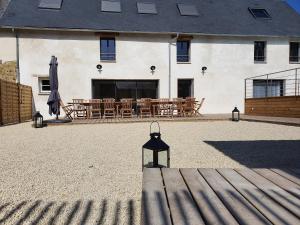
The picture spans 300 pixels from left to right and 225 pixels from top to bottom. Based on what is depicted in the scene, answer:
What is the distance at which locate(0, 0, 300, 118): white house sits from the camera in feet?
49.3

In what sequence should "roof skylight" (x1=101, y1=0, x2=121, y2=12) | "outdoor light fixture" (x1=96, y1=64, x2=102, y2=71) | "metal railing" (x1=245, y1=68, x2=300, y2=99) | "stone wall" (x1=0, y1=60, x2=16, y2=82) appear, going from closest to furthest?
"stone wall" (x1=0, y1=60, x2=16, y2=82), "outdoor light fixture" (x1=96, y1=64, x2=102, y2=71), "roof skylight" (x1=101, y1=0, x2=121, y2=12), "metal railing" (x1=245, y1=68, x2=300, y2=99)

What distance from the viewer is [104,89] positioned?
16.1m

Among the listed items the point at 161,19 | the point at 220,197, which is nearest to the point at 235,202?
the point at 220,197

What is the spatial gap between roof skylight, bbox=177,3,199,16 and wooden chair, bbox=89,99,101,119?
8462 millimetres

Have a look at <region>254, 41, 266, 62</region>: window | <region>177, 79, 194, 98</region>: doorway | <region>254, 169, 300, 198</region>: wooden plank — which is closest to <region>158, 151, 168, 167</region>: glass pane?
<region>254, 169, 300, 198</region>: wooden plank

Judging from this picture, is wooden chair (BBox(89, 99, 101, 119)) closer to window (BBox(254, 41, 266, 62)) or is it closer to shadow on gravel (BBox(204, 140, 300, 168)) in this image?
shadow on gravel (BBox(204, 140, 300, 168))

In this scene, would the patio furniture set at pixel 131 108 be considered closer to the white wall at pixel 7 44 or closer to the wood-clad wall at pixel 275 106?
the wood-clad wall at pixel 275 106

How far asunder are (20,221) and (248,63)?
16722mm

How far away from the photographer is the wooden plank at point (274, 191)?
157 centimetres

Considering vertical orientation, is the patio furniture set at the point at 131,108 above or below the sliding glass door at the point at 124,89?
below

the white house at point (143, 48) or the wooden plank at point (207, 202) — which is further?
the white house at point (143, 48)

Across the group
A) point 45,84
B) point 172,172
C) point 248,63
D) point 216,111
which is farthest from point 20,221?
point 248,63

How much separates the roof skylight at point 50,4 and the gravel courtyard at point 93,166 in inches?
419

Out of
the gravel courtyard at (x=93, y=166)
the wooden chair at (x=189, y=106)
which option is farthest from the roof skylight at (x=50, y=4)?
the gravel courtyard at (x=93, y=166)
